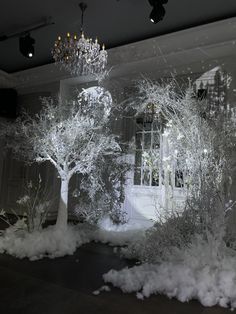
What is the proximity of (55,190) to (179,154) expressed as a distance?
3264mm

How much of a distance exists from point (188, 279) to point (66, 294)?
109 centimetres

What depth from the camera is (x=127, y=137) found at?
A: 5.53m

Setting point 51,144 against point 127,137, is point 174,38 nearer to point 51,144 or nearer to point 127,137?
point 127,137

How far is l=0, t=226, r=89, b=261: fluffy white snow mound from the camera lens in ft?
11.6

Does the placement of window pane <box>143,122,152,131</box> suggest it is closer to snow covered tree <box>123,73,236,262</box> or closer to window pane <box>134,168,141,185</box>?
window pane <box>134,168,141,185</box>

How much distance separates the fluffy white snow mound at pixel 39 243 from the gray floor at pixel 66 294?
0.26 metres

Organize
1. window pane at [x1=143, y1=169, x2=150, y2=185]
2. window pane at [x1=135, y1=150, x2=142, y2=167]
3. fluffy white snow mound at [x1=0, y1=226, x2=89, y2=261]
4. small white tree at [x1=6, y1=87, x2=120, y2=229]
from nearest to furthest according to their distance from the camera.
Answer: fluffy white snow mound at [x1=0, y1=226, x2=89, y2=261] → small white tree at [x1=6, y1=87, x2=120, y2=229] → window pane at [x1=143, y1=169, x2=150, y2=185] → window pane at [x1=135, y1=150, x2=142, y2=167]

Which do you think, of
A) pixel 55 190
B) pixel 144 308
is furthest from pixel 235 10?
pixel 55 190

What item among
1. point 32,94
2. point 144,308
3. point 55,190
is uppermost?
point 32,94

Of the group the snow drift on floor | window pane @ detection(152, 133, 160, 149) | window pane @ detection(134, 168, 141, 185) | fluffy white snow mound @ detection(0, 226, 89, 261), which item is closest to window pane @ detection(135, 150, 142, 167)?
window pane @ detection(134, 168, 141, 185)

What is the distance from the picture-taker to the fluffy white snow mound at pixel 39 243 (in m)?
3.53

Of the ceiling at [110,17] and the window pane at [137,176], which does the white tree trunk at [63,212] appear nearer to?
the window pane at [137,176]

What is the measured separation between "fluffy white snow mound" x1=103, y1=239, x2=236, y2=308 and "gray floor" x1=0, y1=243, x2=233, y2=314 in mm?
79

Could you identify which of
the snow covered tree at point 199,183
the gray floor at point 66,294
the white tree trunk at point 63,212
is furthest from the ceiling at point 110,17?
the gray floor at point 66,294
